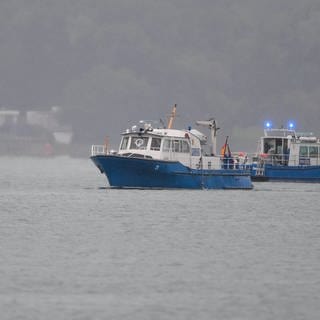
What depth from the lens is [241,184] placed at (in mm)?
84125

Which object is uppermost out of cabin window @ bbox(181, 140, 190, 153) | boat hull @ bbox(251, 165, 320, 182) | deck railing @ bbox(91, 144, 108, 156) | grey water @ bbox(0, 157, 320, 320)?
cabin window @ bbox(181, 140, 190, 153)

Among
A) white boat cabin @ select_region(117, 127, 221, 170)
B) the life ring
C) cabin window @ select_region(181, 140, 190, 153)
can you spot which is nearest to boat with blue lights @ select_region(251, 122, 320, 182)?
white boat cabin @ select_region(117, 127, 221, 170)

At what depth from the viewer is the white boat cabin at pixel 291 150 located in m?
100

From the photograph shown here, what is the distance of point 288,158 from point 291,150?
1.88ft

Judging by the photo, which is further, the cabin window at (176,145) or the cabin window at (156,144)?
the cabin window at (176,145)

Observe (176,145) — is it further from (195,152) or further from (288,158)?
(288,158)

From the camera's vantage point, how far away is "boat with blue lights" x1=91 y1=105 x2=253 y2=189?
7881 centimetres

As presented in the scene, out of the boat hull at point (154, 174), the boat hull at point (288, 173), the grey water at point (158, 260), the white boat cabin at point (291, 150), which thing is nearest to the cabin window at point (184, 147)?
the boat hull at point (154, 174)

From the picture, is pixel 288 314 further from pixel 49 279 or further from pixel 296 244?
pixel 296 244

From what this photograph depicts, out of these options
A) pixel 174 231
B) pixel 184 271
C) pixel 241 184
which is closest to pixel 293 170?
pixel 241 184

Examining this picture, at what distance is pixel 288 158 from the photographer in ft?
330

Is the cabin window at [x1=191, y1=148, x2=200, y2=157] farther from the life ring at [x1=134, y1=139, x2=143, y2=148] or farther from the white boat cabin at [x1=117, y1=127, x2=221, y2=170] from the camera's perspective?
the life ring at [x1=134, y1=139, x2=143, y2=148]

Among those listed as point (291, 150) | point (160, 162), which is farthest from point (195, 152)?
point (291, 150)

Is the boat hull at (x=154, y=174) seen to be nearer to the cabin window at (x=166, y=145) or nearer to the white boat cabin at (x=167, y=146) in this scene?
the white boat cabin at (x=167, y=146)
